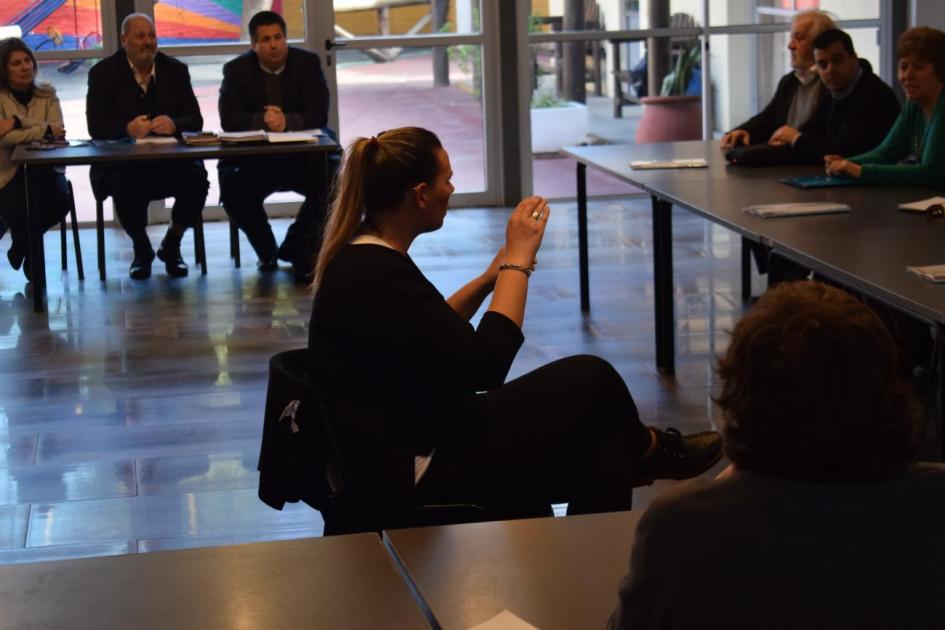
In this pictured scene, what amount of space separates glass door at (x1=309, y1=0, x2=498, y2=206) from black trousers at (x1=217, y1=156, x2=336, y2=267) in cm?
166

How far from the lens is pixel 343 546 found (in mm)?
1851

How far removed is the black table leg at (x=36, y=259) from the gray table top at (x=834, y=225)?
8.35ft

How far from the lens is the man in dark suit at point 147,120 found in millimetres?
6949

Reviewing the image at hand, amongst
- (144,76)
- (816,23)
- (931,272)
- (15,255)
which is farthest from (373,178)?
(144,76)

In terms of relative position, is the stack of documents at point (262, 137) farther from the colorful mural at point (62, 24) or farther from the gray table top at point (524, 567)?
the gray table top at point (524, 567)

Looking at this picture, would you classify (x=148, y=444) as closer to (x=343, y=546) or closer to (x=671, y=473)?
(x=671, y=473)

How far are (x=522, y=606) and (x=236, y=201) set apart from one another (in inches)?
218

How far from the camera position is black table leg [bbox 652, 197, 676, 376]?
494 cm

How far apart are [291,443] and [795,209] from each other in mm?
2266

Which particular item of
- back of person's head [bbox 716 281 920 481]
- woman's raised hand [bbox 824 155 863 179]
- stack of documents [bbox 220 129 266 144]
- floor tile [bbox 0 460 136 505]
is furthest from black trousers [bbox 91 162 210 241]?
back of person's head [bbox 716 281 920 481]

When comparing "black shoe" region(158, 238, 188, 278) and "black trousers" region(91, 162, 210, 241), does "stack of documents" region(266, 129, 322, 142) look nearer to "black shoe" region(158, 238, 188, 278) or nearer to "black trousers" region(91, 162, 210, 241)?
"black trousers" region(91, 162, 210, 241)

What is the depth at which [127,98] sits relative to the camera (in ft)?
23.0

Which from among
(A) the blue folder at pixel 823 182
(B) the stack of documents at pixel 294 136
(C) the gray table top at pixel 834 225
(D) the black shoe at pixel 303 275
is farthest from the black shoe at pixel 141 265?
(A) the blue folder at pixel 823 182

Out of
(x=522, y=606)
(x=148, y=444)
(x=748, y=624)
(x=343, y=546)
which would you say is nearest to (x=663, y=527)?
(x=748, y=624)
